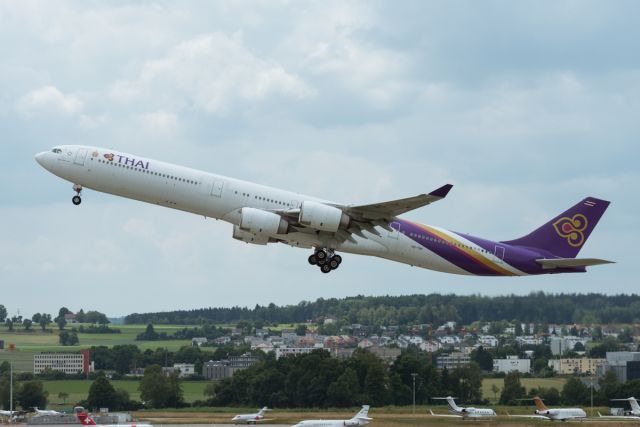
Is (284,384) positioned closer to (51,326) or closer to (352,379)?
(352,379)

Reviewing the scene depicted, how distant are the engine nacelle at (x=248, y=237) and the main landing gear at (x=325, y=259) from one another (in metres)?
2.62

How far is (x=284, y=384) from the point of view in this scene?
8594 centimetres

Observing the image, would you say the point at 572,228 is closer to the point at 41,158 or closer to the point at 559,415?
the point at 559,415

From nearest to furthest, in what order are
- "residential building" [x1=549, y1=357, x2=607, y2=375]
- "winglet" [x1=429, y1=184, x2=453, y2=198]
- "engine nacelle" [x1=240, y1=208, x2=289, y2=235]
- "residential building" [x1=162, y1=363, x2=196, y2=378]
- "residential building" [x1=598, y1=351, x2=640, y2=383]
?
"winglet" [x1=429, y1=184, x2=453, y2=198] → "engine nacelle" [x1=240, y1=208, x2=289, y2=235] → "residential building" [x1=598, y1=351, x2=640, y2=383] → "residential building" [x1=549, y1=357, x2=607, y2=375] → "residential building" [x1=162, y1=363, x2=196, y2=378]

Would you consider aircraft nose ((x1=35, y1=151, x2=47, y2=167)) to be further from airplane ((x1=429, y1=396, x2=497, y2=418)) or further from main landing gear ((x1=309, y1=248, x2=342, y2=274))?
airplane ((x1=429, y1=396, x2=497, y2=418))

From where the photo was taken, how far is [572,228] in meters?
62.5

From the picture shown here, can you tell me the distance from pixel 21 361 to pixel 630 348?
58491 mm

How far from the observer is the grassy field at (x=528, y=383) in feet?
306

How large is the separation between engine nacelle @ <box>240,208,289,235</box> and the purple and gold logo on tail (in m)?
16.6

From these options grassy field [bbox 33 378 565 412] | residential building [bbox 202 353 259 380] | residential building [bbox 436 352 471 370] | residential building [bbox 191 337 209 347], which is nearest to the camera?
grassy field [bbox 33 378 565 412]

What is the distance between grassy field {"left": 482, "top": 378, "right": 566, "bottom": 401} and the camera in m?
93.3

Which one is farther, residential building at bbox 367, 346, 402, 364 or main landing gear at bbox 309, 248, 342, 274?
residential building at bbox 367, 346, 402, 364

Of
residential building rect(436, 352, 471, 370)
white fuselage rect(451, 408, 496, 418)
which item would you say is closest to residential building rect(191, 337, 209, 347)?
residential building rect(436, 352, 471, 370)

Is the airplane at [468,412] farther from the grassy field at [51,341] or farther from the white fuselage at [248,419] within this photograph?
the grassy field at [51,341]
